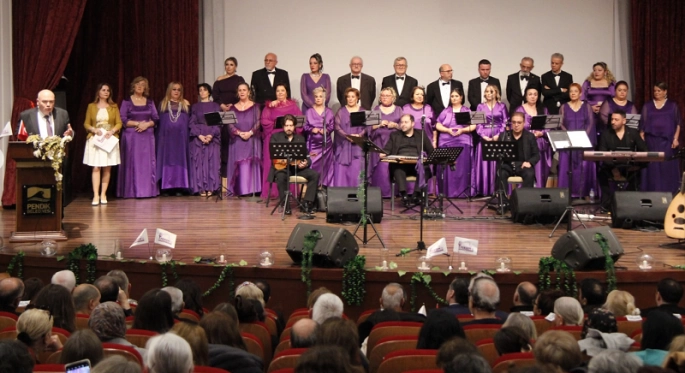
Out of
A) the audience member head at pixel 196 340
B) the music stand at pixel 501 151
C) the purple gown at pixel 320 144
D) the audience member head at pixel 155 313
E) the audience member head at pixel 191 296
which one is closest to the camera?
the audience member head at pixel 196 340

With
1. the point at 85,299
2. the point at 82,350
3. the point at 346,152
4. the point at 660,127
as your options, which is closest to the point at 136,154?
the point at 346,152

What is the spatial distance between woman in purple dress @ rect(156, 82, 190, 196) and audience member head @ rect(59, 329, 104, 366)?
8.95 m

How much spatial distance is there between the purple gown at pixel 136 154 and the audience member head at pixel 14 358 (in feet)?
29.5

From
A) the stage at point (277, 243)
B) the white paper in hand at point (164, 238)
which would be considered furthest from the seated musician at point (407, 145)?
the white paper in hand at point (164, 238)

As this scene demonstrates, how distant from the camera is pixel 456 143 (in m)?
12.6

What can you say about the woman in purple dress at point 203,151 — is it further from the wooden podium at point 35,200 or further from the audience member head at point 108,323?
the audience member head at point 108,323

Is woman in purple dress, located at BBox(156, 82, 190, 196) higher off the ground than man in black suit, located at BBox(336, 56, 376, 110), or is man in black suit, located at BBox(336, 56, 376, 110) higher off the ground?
man in black suit, located at BBox(336, 56, 376, 110)

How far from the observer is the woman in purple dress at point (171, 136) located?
12500 mm

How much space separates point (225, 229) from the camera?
941 cm

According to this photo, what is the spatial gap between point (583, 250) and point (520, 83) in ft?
20.0

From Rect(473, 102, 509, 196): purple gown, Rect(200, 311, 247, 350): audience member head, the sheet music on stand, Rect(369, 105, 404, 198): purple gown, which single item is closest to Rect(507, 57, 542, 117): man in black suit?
Rect(473, 102, 509, 196): purple gown

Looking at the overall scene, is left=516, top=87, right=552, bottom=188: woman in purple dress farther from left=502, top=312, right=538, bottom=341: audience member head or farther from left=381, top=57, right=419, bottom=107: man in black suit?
left=502, top=312, right=538, bottom=341: audience member head

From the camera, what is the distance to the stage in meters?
7.29

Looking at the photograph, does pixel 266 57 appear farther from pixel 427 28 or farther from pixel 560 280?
pixel 560 280
